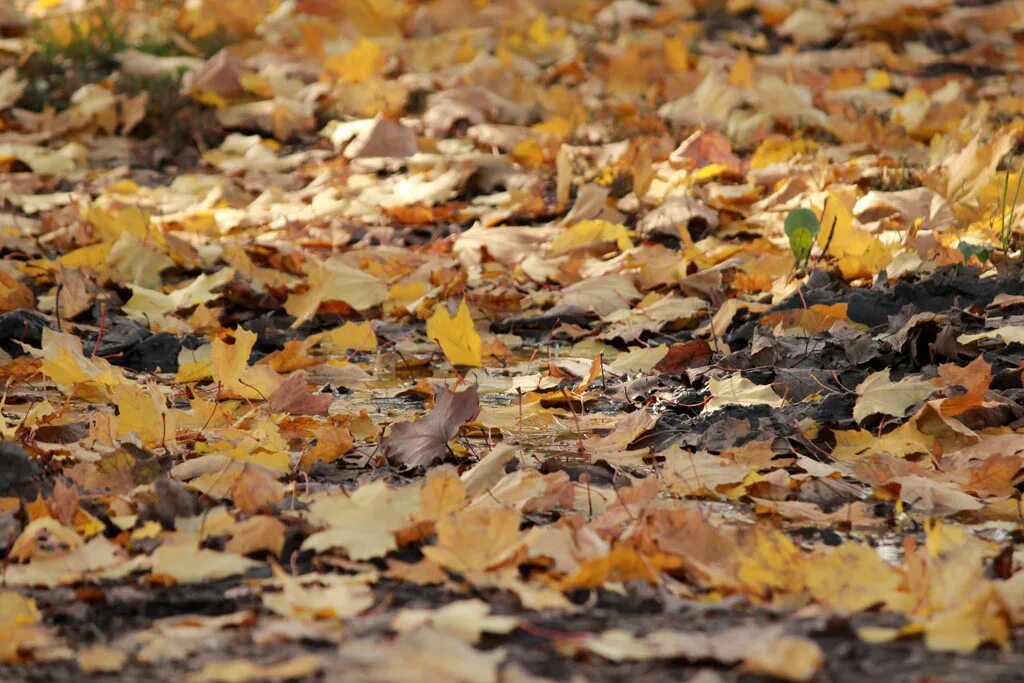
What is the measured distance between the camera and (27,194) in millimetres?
5129

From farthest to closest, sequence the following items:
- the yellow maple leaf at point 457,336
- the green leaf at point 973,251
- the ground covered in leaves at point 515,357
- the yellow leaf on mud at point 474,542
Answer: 1. the green leaf at point 973,251
2. the yellow maple leaf at point 457,336
3. the yellow leaf on mud at point 474,542
4. the ground covered in leaves at point 515,357

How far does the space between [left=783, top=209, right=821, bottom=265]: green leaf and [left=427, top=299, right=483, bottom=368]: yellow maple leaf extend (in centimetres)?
91

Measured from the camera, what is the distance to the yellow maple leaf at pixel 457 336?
280cm

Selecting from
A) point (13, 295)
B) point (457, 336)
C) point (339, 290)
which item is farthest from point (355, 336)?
point (13, 295)

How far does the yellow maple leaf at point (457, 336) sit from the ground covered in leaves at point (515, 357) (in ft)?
0.04

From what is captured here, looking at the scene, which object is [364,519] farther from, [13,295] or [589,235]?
[589,235]

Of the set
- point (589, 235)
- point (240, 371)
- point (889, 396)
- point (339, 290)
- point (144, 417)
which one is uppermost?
point (144, 417)

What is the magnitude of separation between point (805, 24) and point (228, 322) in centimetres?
449

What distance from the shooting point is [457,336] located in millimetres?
2918

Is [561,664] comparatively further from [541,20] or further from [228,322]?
[541,20]

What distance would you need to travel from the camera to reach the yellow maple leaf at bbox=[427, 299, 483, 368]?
2801 mm

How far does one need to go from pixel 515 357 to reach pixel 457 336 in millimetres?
393

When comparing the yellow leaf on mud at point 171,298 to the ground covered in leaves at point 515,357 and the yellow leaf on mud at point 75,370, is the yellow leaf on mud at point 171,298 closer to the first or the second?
the ground covered in leaves at point 515,357

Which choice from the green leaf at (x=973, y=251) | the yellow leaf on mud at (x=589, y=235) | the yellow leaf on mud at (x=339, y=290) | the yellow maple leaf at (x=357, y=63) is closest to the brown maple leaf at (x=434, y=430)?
the yellow leaf on mud at (x=339, y=290)
